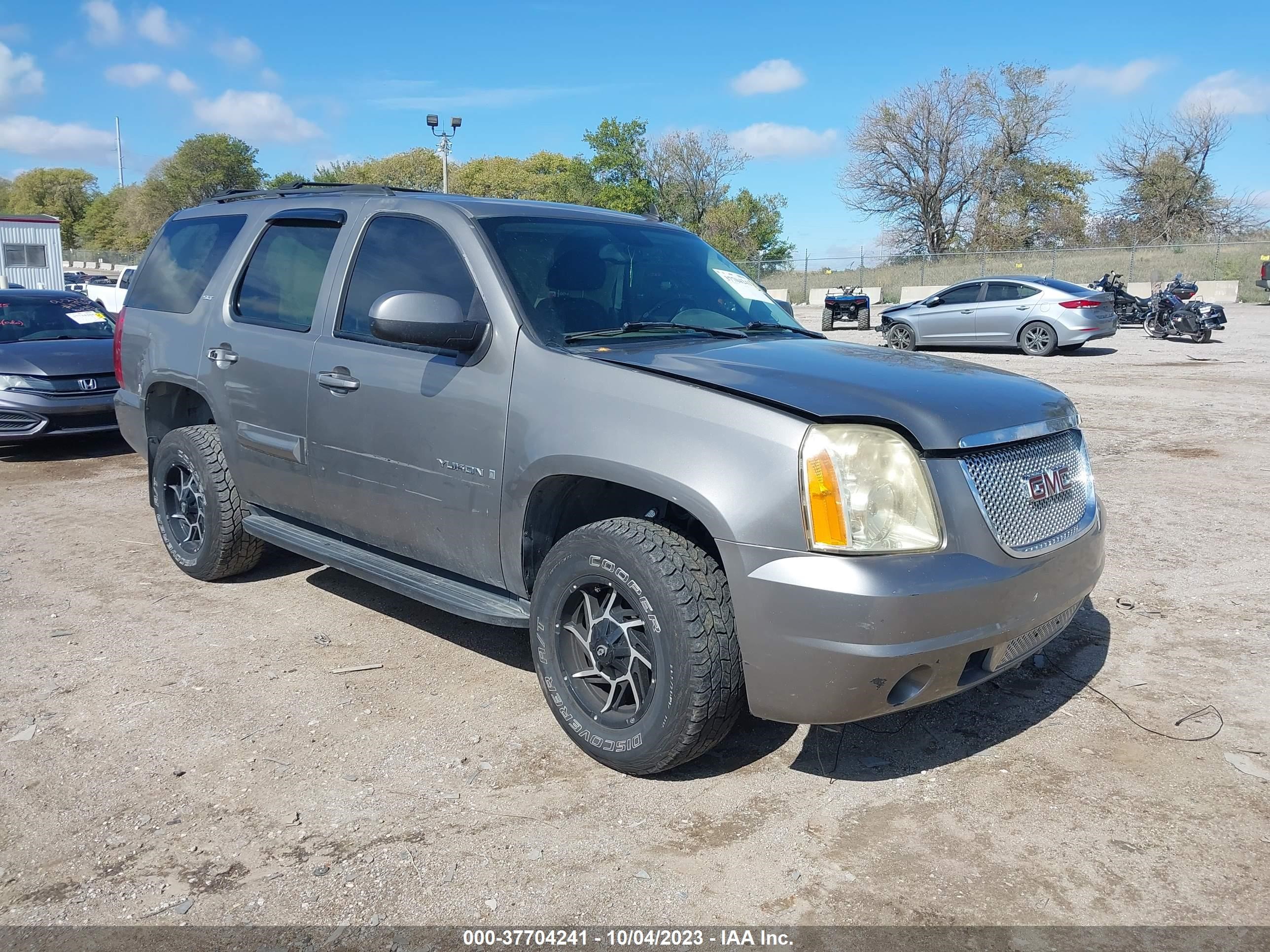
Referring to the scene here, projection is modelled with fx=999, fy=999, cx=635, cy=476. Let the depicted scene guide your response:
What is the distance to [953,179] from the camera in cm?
5572

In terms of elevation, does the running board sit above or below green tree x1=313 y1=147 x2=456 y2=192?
below

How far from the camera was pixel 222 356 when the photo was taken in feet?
15.9

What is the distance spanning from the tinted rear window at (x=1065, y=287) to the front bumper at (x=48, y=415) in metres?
16.4

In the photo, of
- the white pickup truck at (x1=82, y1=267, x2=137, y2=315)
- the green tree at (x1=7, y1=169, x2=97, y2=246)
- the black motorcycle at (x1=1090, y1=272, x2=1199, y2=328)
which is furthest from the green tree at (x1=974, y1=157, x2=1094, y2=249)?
the green tree at (x1=7, y1=169, x2=97, y2=246)

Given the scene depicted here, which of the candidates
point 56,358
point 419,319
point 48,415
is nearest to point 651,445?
point 419,319

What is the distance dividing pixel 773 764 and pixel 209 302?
3613mm

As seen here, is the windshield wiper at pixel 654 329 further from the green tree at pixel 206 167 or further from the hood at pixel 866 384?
the green tree at pixel 206 167

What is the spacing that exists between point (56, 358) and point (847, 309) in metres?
20.3

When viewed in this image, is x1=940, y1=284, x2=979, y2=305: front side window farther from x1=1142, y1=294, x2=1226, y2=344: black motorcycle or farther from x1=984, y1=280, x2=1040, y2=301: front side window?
x1=1142, y1=294, x2=1226, y2=344: black motorcycle

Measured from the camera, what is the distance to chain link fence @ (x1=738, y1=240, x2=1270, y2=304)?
36.8 meters

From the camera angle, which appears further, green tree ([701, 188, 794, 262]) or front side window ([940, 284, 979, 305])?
green tree ([701, 188, 794, 262])

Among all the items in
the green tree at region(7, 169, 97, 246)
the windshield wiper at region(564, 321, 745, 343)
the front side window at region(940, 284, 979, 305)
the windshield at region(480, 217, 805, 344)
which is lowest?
the windshield wiper at region(564, 321, 745, 343)

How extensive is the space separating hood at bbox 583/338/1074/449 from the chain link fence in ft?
107

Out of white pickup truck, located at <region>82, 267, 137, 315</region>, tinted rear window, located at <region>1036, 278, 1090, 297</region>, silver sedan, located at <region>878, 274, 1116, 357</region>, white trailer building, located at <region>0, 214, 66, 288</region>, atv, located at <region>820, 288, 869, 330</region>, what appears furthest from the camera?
white trailer building, located at <region>0, 214, 66, 288</region>
